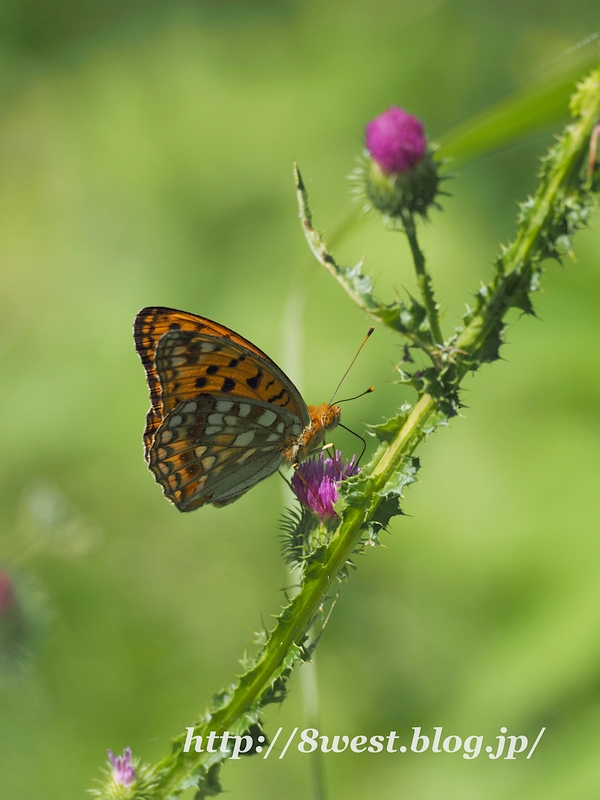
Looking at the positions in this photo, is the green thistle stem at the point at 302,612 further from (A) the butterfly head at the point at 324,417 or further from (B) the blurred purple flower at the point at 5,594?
(B) the blurred purple flower at the point at 5,594

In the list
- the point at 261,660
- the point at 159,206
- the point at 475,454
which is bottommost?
the point at 261,660

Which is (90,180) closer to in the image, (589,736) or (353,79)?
(353,79)

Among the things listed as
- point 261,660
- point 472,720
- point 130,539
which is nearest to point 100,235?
point 130,539

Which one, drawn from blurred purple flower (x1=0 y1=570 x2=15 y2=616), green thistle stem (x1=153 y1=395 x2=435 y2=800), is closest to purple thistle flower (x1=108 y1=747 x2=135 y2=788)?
green thistle stem (x1=153 y1=395 x2=435 y2=800)

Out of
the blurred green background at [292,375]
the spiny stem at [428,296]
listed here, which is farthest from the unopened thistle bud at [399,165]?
the blurred green background at [292,375]

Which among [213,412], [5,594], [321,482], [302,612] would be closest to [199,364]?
[213,412]
